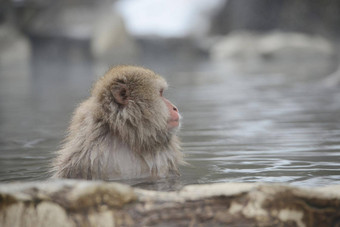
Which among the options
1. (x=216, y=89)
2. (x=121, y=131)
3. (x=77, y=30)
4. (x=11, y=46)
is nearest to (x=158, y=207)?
(x=121, y=131)

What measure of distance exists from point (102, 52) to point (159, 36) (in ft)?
10.3

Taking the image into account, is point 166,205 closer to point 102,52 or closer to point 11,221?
point 11,221

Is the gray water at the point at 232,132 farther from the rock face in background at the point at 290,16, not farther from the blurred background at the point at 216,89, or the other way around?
the rock face in background at the point at 290,16

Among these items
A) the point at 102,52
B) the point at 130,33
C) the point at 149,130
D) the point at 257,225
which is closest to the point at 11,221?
the point at 257,225

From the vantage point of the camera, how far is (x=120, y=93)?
337 cm

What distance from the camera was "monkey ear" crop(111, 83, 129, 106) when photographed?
335 centimetres

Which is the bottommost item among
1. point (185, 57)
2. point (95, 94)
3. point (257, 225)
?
point (257, 225)

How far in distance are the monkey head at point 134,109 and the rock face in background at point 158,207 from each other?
113cm

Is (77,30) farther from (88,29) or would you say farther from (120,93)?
(120,93)

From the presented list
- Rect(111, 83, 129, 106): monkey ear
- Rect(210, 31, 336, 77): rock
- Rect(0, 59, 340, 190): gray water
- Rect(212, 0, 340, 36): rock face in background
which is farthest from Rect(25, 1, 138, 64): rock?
Rect(111, 83, 129, 106): monkey ear

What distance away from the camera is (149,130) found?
3.38 meters

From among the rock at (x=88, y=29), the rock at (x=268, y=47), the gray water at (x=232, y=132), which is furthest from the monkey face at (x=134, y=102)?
the rock at (x=88, y=29)

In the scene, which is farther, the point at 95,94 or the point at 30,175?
the point at 30,175

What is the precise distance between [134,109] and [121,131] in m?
0.15
